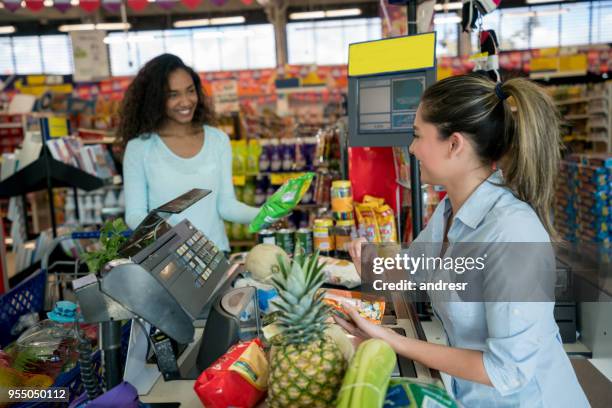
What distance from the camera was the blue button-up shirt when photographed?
1149mm

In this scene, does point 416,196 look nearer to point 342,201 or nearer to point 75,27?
point 342,201

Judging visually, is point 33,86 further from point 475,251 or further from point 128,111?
point 475,251

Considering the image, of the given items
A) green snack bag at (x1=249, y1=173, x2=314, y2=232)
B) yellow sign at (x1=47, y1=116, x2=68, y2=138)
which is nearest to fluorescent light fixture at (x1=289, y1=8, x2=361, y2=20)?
yellow sign at (x1=47, y1=116, x2=68, y2=138)

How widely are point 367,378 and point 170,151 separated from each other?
6.50ft

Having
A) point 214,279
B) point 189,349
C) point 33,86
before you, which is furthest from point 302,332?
point 33,86

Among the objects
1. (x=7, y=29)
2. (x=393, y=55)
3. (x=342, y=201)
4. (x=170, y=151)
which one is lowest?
(x=342, y=201)

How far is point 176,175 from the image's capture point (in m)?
2.63

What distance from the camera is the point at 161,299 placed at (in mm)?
1140

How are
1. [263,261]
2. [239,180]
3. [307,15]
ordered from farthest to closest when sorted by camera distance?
[307,15] < [239,180] < [263,261]

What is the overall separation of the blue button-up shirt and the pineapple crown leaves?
0.43 metres

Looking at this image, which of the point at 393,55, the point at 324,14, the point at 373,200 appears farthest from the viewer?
the point at 324,14

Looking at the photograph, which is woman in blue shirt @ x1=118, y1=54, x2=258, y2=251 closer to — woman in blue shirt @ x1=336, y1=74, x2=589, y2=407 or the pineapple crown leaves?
woman in blue shirt @ x1=336, y1=74, x2=589, y2=407

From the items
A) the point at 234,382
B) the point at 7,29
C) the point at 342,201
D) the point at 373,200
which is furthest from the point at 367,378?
the point at 7,29

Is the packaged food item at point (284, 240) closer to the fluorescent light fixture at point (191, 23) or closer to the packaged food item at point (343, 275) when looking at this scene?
the packaged food item at point (343, 275)
